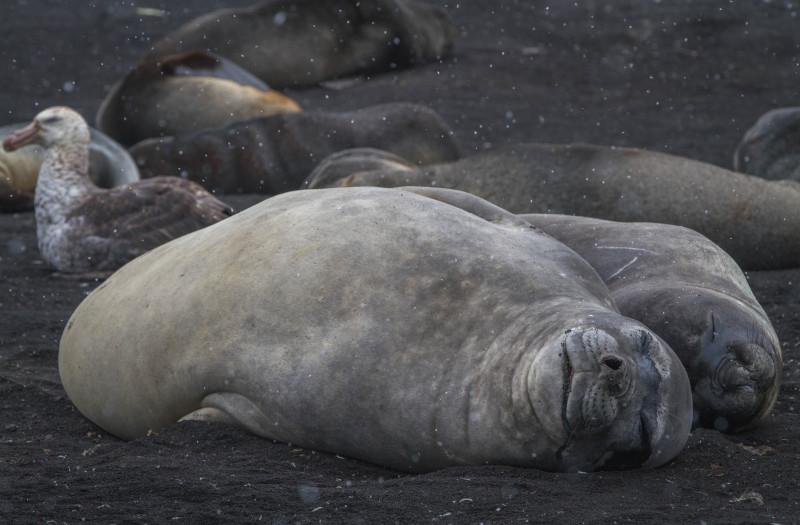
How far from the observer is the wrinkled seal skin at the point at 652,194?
18.0 ft

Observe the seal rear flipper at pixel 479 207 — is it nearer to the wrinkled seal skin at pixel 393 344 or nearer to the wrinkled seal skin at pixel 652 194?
the wrinkled seal skin at pixel 393 344

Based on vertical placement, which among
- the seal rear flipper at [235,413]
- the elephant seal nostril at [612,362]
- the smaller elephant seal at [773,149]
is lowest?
the smaller elephant seal at [773,149]

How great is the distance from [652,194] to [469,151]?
388 cm

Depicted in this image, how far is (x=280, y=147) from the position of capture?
796 centimetres

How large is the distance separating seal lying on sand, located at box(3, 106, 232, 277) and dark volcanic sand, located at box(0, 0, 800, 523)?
0.21 meters

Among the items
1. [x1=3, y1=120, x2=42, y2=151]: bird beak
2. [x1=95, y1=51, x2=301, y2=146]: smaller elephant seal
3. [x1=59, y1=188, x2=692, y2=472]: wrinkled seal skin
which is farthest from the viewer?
[x1=95, y1=51, x2=301, y2=146]: smaller elephant seal

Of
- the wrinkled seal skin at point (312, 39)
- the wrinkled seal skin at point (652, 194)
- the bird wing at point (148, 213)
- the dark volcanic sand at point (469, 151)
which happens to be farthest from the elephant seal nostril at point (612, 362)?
the wrinkled seal skin at point (312, 39)

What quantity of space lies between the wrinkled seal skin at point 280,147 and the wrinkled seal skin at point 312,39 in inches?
163

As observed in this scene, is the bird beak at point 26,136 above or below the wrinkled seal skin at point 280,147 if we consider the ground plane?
above

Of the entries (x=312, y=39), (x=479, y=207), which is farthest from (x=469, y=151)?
(x=479, y=207)

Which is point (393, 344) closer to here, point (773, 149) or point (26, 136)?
point (26, 136)

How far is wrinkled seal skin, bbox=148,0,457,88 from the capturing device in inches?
478

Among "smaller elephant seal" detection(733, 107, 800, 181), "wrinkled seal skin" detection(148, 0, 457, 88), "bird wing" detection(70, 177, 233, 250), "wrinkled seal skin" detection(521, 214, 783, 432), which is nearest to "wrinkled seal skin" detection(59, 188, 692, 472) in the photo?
"wrinkled seal skin" detection(521, 214, 783, 432)

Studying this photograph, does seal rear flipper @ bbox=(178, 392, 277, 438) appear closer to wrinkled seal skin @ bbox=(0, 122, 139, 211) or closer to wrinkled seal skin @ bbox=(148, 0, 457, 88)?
wrinkled seal skin @ bbox=(0, 122, 139, 211)
